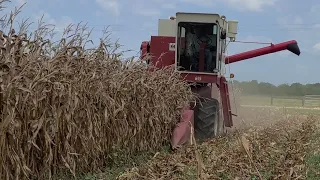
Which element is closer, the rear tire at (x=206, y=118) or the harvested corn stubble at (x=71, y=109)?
the harvested corn stubble at (x=71, y=109)

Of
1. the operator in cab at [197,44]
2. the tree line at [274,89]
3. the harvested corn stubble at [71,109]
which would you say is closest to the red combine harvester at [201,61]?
the operator in cab at [197,44]

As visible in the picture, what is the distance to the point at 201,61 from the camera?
31.9ft

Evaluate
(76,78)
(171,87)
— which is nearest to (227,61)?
(171,87)

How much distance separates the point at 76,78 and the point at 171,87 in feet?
10.4

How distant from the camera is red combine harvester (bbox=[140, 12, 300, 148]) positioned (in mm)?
9078

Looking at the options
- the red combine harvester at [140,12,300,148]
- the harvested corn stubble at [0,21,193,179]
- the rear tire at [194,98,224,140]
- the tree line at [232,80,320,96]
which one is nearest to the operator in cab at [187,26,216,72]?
the red combine harvester at [140,12,300,148]

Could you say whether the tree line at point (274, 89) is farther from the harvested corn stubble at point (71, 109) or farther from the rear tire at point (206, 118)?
the harvested corn stubble at point (71, 109)

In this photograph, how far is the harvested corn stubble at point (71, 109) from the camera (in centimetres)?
466

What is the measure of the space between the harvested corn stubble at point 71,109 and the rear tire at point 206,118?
1.10 meters

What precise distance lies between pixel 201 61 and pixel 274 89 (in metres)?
21.0

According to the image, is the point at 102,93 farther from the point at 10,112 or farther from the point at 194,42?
the point at 194,42

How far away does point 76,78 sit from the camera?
5668 mm

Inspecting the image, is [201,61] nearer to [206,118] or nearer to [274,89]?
[206,118]

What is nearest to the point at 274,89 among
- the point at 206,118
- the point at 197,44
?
the point at 197,44
